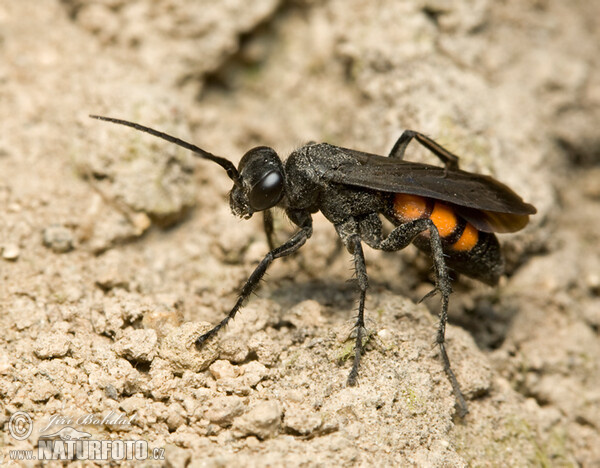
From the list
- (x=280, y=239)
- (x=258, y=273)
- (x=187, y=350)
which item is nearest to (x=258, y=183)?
(x=258, y=273)

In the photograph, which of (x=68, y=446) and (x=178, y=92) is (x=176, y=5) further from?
(x=68, y=446)

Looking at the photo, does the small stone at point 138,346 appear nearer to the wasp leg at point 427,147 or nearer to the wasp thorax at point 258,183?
the wasp thorax at point 258,183

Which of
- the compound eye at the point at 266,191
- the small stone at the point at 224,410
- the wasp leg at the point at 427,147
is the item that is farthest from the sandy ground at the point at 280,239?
the compound eye at the point at 266,191

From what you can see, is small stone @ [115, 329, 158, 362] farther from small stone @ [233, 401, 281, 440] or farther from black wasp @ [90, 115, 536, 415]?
small stone @ [233, 401, 281, 440]

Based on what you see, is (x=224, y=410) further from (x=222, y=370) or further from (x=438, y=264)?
(x=438, y=264)

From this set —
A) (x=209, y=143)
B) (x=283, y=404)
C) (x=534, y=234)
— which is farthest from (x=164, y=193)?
(x=534, y=234)

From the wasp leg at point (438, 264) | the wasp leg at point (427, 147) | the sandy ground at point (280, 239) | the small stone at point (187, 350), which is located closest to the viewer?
the sandy ground at point (280, 239)

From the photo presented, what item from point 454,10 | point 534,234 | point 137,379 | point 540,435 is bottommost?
point 137,379
